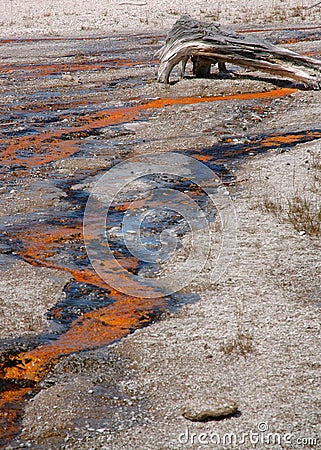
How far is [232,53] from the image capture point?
13.2 meters

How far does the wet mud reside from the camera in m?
4.84

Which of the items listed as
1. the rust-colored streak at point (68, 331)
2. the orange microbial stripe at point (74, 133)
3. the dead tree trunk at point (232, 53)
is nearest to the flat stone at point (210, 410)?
the rust-colored streak at point (68, 331)

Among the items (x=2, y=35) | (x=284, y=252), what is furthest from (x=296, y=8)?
(x=284, y=252)

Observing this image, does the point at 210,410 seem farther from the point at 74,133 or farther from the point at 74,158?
the point at 74,133

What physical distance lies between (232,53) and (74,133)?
13.1 ft

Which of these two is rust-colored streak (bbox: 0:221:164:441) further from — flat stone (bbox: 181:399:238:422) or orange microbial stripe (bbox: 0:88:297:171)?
orange microbial stripe (bbox: 0:88:297:171)

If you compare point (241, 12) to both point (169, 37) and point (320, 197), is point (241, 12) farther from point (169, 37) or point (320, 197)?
point (320, 197)

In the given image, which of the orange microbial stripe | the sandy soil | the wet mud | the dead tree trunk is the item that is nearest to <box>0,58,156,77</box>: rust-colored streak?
the wet mud

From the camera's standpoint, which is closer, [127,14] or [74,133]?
[74,133]

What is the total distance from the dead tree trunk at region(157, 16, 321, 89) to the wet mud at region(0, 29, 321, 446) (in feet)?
1.37

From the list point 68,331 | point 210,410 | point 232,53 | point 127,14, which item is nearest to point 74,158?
point 68,331

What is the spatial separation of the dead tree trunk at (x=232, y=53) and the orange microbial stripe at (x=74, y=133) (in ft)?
1.55

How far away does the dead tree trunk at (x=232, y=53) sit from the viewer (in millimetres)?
12844

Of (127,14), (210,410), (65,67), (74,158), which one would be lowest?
(127,14)
